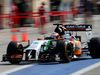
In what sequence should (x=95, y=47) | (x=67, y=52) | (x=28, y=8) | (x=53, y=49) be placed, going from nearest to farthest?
(x=67, y=52) < (x=53, y=49) < (x=95, y=47) < (x=28, y=8)

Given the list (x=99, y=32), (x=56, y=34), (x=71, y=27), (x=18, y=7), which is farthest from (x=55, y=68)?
(x=18, y=7)

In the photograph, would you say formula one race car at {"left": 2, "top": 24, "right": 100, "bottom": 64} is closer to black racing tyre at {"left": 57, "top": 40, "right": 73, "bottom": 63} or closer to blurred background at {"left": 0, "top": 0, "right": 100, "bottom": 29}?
black racing tyre at {"left": 57, "top": 40, "right": 73, "bottom": 63}

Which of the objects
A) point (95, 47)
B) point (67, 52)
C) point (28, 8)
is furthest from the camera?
point (28, 8)

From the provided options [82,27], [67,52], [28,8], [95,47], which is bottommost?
[67,52]

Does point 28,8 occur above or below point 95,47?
above

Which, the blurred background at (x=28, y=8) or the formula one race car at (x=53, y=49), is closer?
the formula one race car at (x=53, y=49)

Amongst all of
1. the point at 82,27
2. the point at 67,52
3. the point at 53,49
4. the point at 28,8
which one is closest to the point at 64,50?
the point at 67,52

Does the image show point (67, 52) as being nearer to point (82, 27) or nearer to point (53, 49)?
point (53, 49)

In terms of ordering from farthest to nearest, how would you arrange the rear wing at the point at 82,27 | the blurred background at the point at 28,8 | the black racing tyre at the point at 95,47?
the blurred background at the point at 28,8 < the rear wing at the point at 82,27 < the black racing tyre at the point at 95,47

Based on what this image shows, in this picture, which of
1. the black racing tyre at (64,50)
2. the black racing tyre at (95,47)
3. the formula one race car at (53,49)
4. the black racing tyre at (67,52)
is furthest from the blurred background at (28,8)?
the black racing tyre at (64,50)

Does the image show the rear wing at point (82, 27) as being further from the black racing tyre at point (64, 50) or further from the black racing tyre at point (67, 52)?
the black racing tyre at point (64, 50)

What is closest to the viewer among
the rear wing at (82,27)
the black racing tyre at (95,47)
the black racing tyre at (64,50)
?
the black racing tyre at (64,50)

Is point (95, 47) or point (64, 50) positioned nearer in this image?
point (64, 50)

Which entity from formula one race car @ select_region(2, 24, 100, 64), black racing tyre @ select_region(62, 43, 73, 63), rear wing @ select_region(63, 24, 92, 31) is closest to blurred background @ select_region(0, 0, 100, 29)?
rear wing @ select_region(63, 24, 92, 31)
